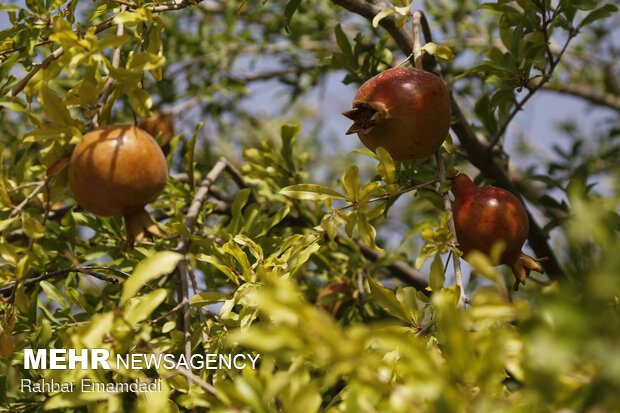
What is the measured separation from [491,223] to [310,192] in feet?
1.01

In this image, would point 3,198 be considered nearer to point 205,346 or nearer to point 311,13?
point 205,346

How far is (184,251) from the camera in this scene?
1152mm

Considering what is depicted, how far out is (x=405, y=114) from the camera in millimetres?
888

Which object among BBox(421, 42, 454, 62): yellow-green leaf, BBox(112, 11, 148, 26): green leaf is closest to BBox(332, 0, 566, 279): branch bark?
BBox(421, 42, 454, 62): yellow-green leaf

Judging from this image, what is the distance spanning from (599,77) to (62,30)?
3.47 meters

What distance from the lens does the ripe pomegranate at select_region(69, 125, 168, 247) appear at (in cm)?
82

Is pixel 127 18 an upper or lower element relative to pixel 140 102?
upper

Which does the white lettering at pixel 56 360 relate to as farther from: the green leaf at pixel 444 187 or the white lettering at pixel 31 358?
the green leaf at pixel 444 187

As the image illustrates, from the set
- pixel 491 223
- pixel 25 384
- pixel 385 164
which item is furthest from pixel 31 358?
pixel 491 223

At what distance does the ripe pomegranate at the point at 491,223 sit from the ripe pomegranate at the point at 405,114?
0.12m

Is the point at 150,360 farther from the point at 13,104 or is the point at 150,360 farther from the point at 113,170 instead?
the point at 13,104

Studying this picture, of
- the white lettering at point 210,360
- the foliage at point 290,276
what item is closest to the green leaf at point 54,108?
the foliage at point 290,276

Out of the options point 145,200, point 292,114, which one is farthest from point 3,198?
point 292,114

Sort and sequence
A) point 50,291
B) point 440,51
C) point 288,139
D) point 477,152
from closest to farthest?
point 440,51, point 50,291, point 477,152, point 288,139
